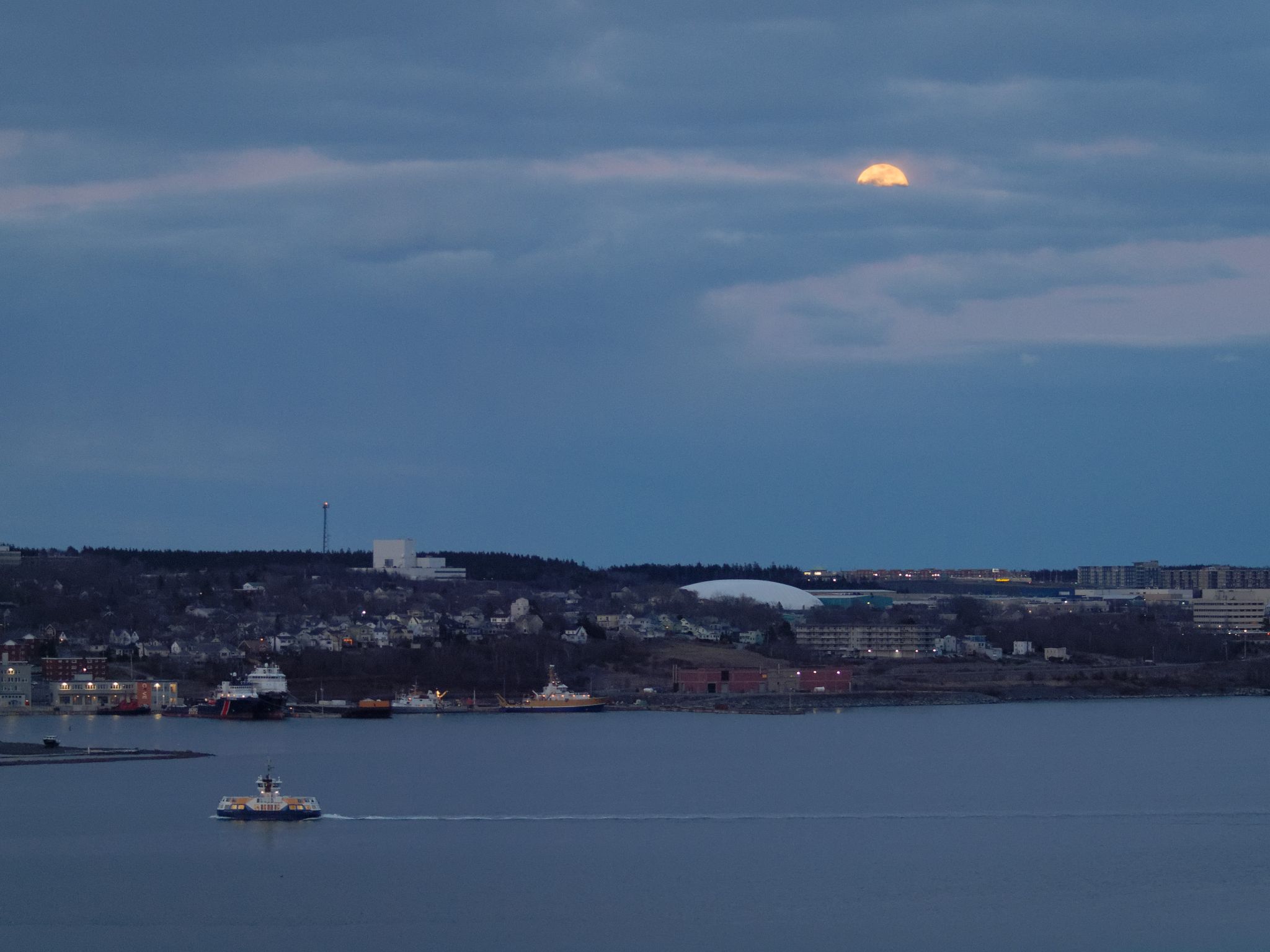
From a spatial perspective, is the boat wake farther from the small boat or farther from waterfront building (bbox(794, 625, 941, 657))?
waterfront building (bbox(794, 625, 941, 657))

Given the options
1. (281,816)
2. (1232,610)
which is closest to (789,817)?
(281,816)

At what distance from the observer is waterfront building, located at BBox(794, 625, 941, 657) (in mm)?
62750

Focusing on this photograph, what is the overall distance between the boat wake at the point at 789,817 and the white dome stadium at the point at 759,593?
59844mm

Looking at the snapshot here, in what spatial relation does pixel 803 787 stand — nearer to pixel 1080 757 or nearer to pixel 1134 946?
pixel 1080 757

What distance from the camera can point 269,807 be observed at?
2208cm

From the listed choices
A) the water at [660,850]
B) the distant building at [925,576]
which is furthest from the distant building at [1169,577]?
the water at [660,850]

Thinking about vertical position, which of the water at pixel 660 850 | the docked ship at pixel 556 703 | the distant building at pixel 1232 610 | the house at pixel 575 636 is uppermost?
the distant building at pixel 1232 610

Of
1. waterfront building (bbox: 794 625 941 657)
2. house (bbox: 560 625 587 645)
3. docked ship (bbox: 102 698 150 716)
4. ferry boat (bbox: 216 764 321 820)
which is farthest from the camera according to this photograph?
waterfront building (bbox: 794 625 941 657)

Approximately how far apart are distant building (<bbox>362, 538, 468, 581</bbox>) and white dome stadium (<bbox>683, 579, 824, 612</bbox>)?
11361mm

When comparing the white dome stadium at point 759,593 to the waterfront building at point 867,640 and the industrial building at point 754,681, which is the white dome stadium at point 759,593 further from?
the industrial building at point 754,681

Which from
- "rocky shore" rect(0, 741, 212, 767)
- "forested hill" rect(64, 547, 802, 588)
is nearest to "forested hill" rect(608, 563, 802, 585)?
"forested hill" rect(64, 547, 802, 588)

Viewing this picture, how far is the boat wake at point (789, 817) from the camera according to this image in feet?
71.7

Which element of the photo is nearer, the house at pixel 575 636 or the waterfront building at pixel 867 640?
the house at pixel 575 636

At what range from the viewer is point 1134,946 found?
586 inches
